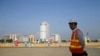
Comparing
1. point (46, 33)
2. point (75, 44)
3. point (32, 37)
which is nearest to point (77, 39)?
point (75, 44)

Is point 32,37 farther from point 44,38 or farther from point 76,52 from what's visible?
point 76,52

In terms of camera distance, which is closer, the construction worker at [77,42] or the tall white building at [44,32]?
the construction worker at [77,42]

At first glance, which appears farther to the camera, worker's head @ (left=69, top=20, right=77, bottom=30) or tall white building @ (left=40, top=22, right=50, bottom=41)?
tall white building @ (left=40, top=22, right=50, bottom=41)

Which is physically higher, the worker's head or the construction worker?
the worker's head

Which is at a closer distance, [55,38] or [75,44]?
[75,44]

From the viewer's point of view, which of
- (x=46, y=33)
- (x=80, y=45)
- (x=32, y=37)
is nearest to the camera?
(x=80, y=45)

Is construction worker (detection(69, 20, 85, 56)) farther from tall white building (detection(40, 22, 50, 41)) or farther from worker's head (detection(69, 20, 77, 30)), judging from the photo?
tall white building (detection(40, 22, 50, 41))

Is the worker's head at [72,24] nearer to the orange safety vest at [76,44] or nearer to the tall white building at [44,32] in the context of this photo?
the orange safety vest at [76,44]

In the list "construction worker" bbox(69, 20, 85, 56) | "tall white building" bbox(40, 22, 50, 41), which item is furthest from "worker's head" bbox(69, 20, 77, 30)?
"tall white building" bbox(40, 22, 50, 41)

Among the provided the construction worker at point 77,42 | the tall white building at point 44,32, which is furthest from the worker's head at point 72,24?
the tall white building at point 44,32

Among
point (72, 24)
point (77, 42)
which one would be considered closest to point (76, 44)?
point (77, 42)

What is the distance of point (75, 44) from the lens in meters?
5.46

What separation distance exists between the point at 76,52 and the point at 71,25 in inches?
26.4

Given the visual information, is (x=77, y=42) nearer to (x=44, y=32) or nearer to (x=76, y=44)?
(x=76, y=44)
